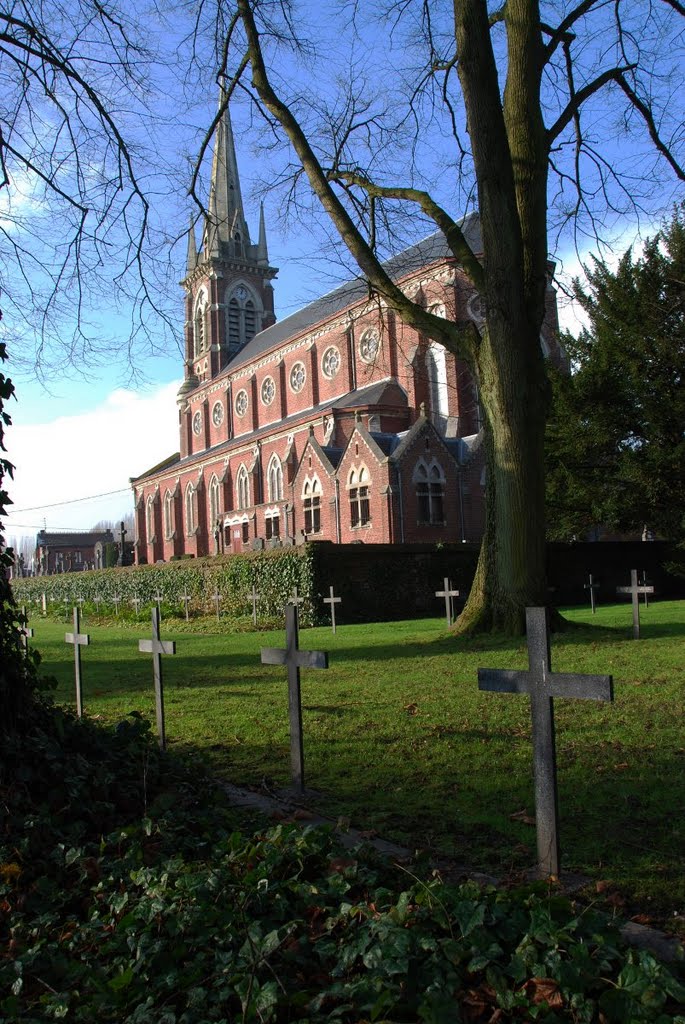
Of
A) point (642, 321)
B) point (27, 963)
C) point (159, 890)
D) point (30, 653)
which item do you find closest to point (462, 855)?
point (159, 890)

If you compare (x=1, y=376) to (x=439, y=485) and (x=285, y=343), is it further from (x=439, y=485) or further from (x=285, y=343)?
(x=285, y=343)

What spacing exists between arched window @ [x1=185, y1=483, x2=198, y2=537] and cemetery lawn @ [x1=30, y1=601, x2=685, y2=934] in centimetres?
4384

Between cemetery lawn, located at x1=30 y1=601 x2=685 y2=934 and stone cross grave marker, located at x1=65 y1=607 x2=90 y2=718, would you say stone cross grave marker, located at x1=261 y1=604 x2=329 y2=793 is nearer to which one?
cemetery lawn, located at x1=30 y1=601 x2=685 y2=934

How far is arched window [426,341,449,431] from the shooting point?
4003 centimetres

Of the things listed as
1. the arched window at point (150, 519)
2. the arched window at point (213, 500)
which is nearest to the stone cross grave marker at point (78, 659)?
the arched window at point (213, 500)

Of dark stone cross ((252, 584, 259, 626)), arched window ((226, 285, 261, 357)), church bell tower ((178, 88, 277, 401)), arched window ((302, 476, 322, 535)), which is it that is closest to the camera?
dark stone cross ((252, 584, 259, 626))

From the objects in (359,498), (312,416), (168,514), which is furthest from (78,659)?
(168,514)

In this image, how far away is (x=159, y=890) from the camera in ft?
11.4

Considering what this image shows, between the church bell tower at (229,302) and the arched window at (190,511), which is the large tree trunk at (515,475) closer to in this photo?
the arched window at (190,511)

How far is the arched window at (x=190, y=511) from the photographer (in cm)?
5675

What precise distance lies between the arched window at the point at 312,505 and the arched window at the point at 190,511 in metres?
19.2

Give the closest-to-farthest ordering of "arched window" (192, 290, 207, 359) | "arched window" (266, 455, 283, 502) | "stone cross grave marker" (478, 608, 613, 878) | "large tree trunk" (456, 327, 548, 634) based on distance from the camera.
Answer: "stone cross grave marker" (478, 608, 613, 878) → "large tree trunk" (456, 327, 548, 634) → "arched window" (266, 455, 283, 502) → "arched window" (192, 290, 207, 359)

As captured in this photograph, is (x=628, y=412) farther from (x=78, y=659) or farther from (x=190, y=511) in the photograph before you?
(x=190, y=511)

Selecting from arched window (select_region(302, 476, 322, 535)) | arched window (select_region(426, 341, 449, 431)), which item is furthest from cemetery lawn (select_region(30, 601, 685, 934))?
arched window (select_region(426, 341, 449, 431))
